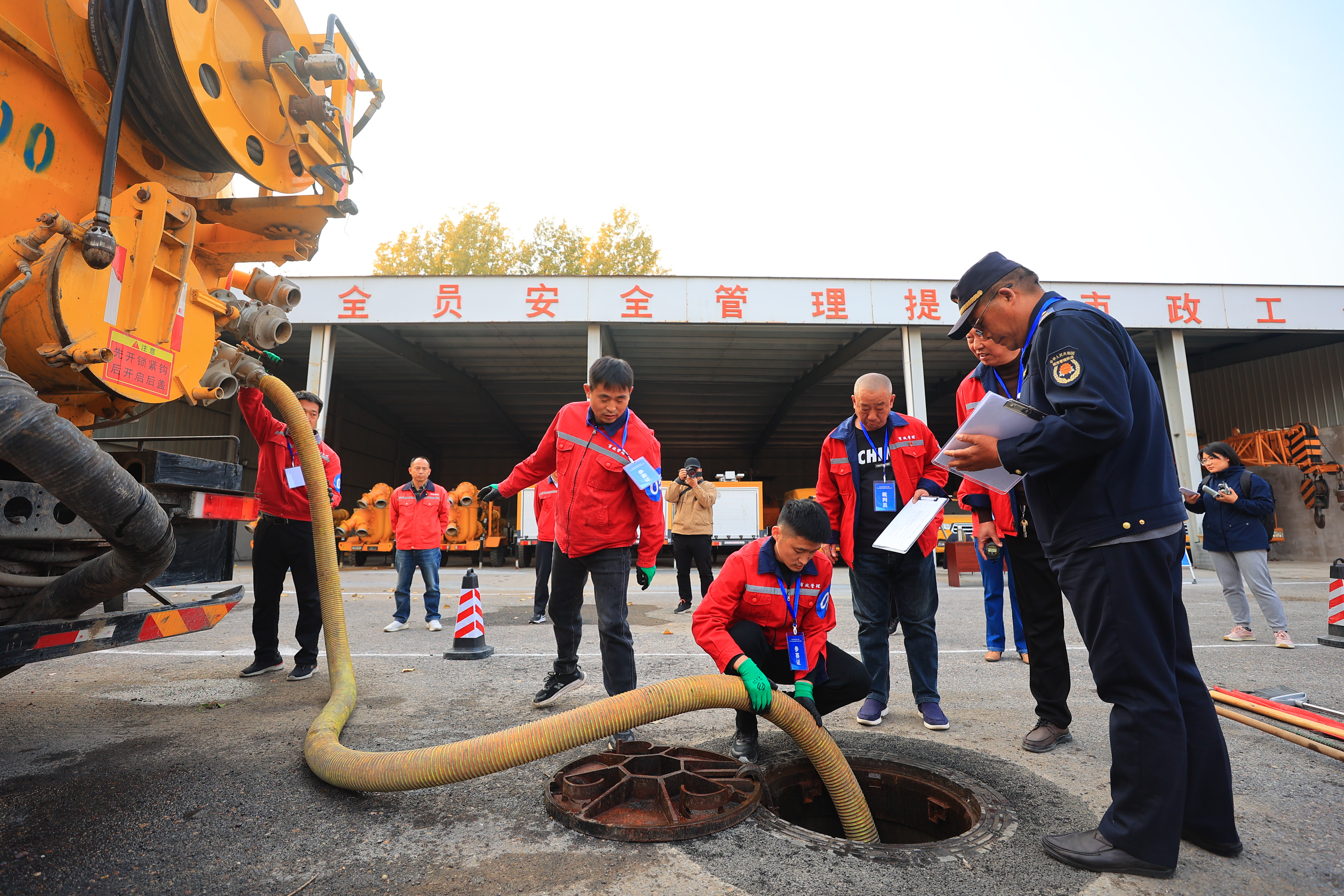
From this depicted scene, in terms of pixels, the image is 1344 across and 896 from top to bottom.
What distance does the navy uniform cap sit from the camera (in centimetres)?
220

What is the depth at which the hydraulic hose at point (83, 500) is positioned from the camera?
173cm

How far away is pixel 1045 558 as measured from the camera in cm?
297

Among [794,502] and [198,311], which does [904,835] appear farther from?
[198,311]

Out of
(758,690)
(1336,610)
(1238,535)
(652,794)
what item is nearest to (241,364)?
(652,794)

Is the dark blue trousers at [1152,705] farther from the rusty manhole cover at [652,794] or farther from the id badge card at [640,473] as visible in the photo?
the id badge card at [640,473]

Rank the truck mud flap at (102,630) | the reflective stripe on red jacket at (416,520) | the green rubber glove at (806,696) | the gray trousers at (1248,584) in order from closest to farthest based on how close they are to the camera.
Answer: the truck mud flap at (102,630) < the green rubber glove at (806,696) < the gray trousers at (1248,584) < the reflective stripe on red jacket at (416,520)

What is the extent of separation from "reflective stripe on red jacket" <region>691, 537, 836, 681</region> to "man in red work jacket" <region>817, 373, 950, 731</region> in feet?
1.84

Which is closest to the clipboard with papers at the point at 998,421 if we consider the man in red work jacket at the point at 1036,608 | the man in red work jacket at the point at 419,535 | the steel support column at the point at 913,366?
the man in red work jacket at the point at 1036,608

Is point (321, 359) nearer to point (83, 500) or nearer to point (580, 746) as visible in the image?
point (83, 500)

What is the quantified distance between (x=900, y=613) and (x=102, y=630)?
10.6 feet

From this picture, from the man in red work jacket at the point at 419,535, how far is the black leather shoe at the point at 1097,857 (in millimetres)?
5438

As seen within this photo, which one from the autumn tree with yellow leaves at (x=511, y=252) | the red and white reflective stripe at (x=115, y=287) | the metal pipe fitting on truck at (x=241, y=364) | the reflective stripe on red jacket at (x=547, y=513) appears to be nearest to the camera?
the red and white reflective stripe at (x=115, y=287)

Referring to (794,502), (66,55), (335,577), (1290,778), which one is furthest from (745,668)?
(66,55)

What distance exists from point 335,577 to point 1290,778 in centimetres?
421
